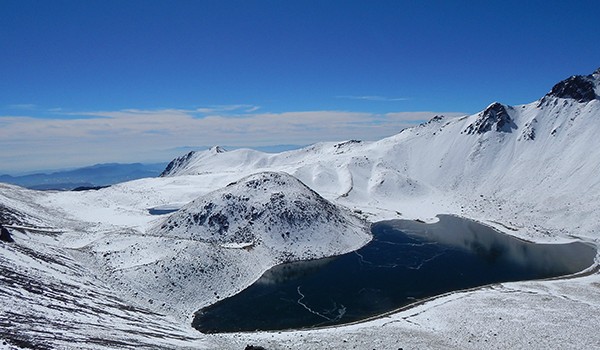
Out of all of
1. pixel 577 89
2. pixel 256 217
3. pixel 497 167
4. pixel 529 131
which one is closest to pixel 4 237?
pixel 256 217

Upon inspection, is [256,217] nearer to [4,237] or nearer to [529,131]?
[4,237]

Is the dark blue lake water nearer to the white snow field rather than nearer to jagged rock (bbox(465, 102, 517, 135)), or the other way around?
the white snow field

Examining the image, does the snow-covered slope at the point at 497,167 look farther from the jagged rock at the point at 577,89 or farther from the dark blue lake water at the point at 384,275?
the dark blue lake water at the point at 384,275

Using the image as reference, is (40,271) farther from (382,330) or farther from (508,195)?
(508,195)

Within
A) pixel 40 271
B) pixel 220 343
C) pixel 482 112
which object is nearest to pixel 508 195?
pixel 482 112

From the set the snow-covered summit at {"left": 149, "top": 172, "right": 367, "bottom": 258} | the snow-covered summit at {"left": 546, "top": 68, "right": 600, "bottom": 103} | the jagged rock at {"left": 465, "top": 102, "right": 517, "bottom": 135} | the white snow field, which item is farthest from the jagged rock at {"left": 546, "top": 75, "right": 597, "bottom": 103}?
the snow-covered summit at {"left": 149, "top": 172, "right": 367, "bottom": 258}

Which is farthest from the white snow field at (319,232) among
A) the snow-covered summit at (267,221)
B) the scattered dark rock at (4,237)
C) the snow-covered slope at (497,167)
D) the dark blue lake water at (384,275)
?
the scattered dark rock at (4,237)
